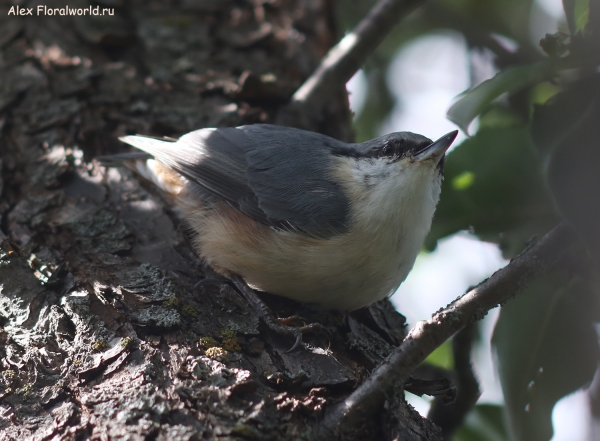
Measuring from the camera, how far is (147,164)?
118 inches

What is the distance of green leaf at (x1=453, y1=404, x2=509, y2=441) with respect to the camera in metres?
2.52

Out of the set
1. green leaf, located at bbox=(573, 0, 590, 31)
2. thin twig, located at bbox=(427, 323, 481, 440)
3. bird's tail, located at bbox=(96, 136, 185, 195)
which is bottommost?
bird's tail, located at bbox=(96, 136, 185, 195)

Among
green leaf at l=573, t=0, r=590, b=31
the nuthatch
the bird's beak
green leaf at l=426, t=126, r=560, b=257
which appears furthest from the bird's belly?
green leaf at l=573, t=0, r=590, b=31

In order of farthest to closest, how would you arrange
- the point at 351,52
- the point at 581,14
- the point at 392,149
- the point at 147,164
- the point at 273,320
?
the point at 351,52
the point at 147,164
the point at 392,149
the point at 273,320
the point at 581,14

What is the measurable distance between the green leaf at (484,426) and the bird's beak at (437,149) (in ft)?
3.69

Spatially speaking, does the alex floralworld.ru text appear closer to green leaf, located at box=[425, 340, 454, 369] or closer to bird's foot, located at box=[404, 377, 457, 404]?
green leaf, located at box=[425, 340, 454, 369]

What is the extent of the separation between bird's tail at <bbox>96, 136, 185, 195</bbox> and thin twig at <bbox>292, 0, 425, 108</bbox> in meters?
0.87

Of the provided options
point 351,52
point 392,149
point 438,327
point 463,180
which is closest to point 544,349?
point 438,327

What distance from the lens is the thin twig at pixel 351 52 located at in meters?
3.34

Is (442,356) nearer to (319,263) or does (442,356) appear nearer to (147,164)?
(319,263)

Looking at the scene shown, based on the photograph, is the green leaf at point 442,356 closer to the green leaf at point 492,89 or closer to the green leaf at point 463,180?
the green leaf at point 463,180

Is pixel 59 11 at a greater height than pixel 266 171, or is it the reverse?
pixel 266 171

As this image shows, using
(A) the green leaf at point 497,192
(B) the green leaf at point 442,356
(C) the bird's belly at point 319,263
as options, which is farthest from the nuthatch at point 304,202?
(B) the green leaf at point 442,356

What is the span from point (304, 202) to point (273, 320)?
635mm
